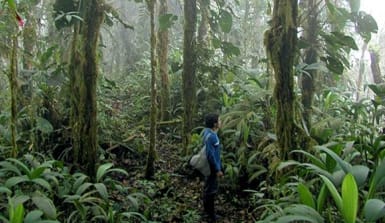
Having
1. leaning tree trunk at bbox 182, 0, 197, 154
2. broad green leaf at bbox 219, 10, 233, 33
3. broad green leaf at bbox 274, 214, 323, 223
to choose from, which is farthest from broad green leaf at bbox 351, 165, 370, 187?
broad green leaf at bbox 219, 10, 233, 33

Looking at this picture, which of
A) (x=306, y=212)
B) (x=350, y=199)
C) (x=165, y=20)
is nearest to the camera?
(x=350, y=199)

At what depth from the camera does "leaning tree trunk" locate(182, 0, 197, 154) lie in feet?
21.2

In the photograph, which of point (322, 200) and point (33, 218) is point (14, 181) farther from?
point (322, 200)

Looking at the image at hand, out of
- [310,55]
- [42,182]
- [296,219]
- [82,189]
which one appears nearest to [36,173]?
[42,182]

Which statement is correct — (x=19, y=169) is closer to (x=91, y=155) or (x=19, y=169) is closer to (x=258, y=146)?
(x=91, y=155)

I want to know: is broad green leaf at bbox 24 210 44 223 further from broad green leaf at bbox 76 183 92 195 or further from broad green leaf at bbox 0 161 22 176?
broad green leaf at bbox 0 161 22 176

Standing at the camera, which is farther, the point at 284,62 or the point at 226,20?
the point at 226,20

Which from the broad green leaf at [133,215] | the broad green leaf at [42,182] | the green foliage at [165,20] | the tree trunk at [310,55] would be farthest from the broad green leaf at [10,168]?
the tree trunk at [310,55]

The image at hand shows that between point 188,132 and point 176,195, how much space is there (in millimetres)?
1342

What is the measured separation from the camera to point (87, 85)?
5.05m

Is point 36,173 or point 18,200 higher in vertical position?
point 36,173

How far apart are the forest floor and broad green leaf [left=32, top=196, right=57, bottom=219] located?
3.86 feet

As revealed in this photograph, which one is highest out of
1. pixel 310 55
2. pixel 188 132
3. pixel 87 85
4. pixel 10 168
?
pixel 310 55

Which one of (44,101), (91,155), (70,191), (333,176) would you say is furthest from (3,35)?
(333,176)
